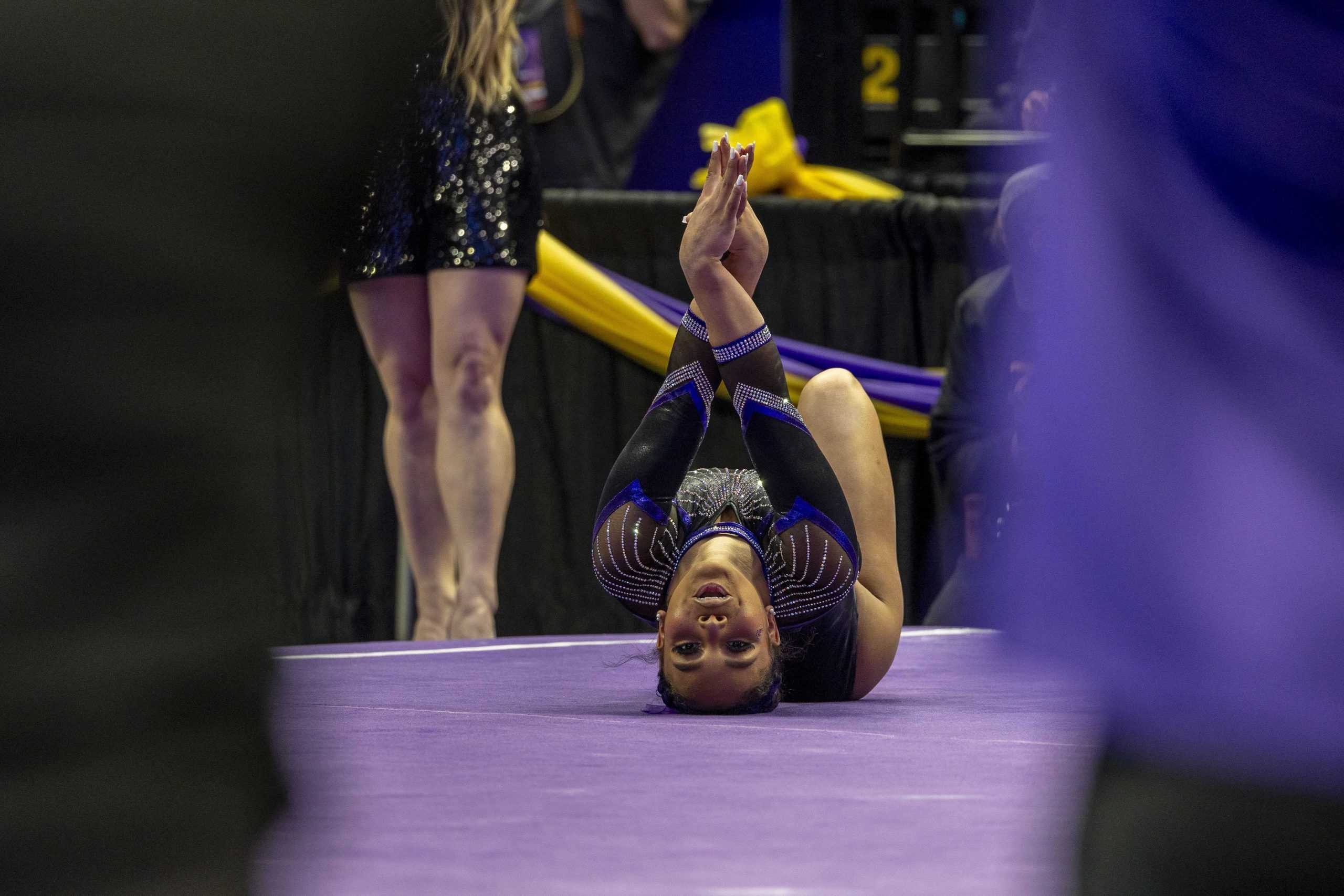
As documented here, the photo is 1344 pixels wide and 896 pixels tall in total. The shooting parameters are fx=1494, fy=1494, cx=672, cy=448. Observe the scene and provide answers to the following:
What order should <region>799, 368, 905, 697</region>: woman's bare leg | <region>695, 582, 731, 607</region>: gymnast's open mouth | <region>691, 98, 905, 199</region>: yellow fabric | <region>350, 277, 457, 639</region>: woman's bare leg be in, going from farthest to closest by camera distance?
<region>691, 98, 905, 199</region>: yellow fabric, <region>350, 277, 457, 639</region>: woman's bare leg, <region>799, 368, 905, 697</region>: woman's bare leg, <region>695, 582, 731, 607</region>: gymnast's open mouth

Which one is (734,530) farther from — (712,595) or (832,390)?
(832,390)

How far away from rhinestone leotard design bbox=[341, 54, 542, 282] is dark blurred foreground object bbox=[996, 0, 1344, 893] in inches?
84.2

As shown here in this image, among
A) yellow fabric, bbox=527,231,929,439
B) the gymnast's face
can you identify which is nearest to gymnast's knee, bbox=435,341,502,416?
yellow fabric, bbox=527,231,929,439

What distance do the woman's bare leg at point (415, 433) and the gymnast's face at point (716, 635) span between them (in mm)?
1281

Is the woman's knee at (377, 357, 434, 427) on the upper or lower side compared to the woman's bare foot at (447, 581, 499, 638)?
upper

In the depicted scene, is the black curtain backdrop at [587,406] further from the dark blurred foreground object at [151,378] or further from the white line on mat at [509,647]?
the dark blurred foreground object at [151,378]

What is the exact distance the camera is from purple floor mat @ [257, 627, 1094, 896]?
1170mm

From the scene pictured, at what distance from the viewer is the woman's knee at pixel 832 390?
106 inches

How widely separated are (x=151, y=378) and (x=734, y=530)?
168 centimetres

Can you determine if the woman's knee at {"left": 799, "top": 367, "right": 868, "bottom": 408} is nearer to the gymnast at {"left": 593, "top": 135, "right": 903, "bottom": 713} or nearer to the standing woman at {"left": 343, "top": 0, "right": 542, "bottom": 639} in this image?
the gymnast at {"left": 593, "top": 135, "right": 903, "bottom": 713}

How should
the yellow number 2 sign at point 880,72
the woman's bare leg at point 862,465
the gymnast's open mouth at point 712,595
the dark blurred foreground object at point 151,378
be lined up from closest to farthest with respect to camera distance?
the dark blurred foreground object at point 151,378 → the gymnast's open mouth at point 712,595 → the woman's bare leg at point 862,465 → the yellow number 2 sign at point 880,72

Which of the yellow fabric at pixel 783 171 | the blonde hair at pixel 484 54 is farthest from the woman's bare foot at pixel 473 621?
the yellow fabric at pixel 783 171

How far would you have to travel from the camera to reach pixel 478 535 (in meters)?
3.29

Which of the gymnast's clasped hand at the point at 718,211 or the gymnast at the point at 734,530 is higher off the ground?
the gymnast's clasped hand at the point at 718,211
